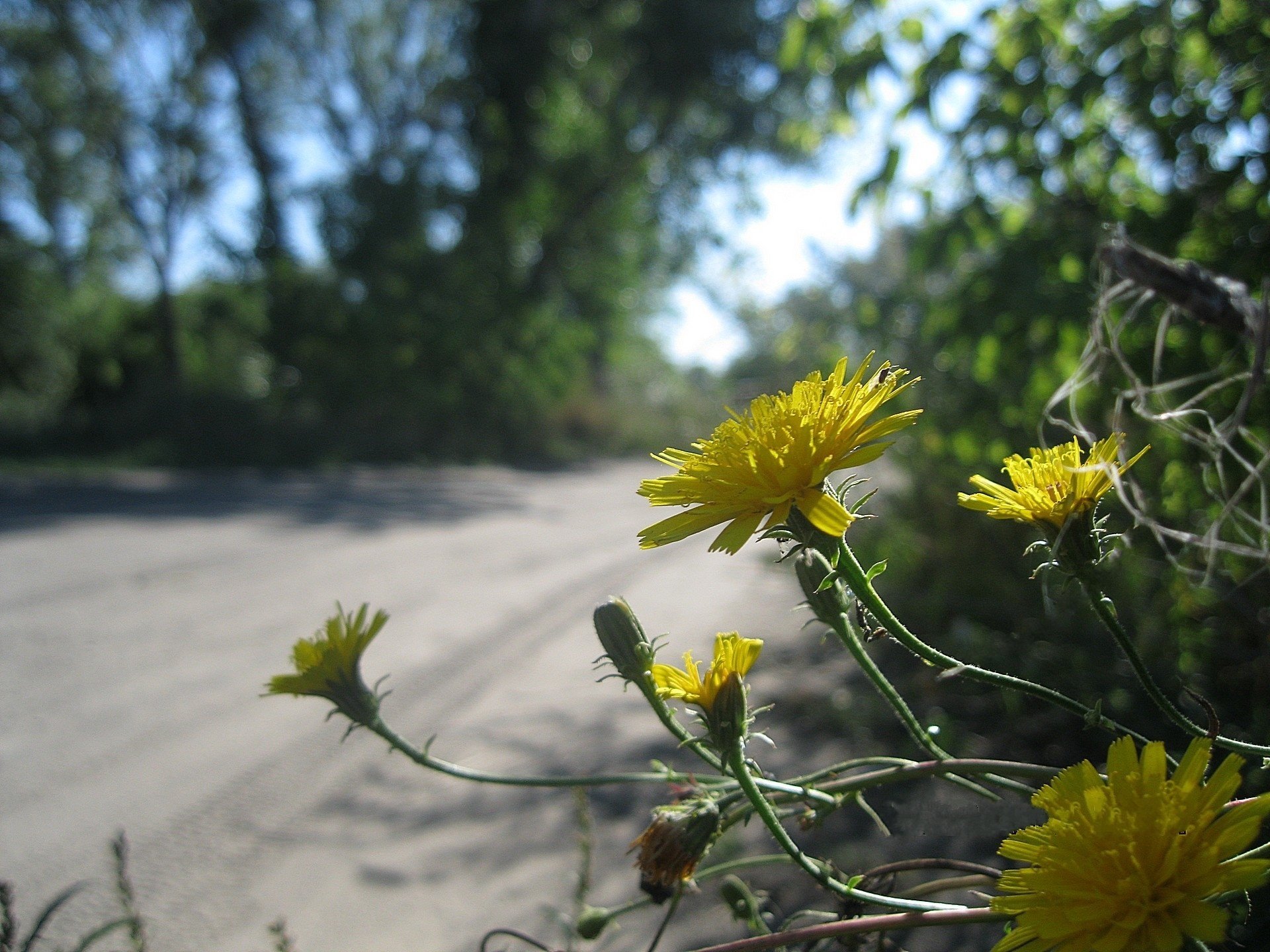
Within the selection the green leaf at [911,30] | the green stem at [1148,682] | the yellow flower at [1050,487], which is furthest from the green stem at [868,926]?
the green leaf at [911,30]

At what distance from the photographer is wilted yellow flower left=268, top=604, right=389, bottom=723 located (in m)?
1.21

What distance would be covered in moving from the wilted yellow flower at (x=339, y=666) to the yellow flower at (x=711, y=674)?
1.30ft

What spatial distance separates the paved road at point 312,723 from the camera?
2543mm

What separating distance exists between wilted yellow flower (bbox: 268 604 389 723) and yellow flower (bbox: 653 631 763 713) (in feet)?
1.30

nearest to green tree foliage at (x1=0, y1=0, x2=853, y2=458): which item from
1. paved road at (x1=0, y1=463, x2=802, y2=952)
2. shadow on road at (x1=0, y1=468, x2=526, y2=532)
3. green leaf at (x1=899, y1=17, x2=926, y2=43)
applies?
shadow on road at (x1=0, y1=468, x2=526, y2=532)

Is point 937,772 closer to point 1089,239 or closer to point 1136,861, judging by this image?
point 1136,861

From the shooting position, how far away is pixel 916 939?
2.10 m

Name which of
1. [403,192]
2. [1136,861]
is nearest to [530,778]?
[1136,861]

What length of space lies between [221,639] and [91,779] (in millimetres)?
1657

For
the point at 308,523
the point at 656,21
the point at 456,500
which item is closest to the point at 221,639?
the point at 308,523

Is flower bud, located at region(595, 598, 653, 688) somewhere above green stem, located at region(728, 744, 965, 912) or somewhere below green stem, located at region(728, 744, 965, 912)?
above

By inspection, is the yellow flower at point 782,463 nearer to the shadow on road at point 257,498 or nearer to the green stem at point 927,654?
the green stem at point 927,654

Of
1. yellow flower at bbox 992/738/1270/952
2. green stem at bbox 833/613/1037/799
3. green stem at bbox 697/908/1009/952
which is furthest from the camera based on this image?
green stem at bbox 833/613/1037/799

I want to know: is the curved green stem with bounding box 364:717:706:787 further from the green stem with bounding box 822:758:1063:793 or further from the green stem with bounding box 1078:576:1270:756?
the green stem with bounding box 1078:576:1270:756
